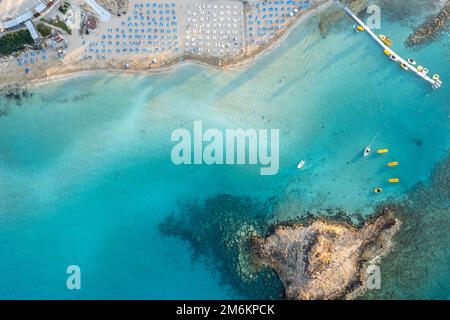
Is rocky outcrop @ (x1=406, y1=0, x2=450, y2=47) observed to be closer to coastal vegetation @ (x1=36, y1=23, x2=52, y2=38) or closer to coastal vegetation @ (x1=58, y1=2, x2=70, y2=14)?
coastal vegetation @ (x1=58, y1=2, x2=70, y2=14)

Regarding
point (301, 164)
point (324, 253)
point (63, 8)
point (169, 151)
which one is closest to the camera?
point (324, 253)

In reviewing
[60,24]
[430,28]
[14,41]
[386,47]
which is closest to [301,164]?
[386,47]

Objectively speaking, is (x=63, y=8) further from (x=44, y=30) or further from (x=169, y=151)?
(x=169, y=151)

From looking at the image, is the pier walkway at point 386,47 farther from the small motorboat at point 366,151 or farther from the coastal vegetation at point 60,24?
the coastal vegetation at point 60,24

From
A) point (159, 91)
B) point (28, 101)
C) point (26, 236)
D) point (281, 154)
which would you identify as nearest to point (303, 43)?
point (281, 154)

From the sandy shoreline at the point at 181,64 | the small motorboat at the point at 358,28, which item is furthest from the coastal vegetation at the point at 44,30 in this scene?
the small motorboat at the point at 358,28

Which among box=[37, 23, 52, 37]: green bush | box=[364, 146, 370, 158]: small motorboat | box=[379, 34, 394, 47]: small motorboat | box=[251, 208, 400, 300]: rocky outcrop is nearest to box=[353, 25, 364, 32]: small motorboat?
box=[379, 34, 394, 47]: small motorboat

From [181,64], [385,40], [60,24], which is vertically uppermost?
[60,24]
